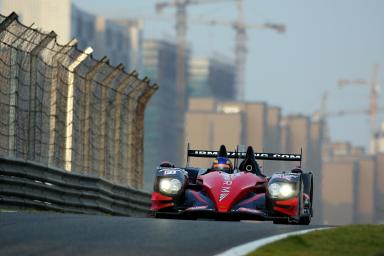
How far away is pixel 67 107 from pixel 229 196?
16.1ft

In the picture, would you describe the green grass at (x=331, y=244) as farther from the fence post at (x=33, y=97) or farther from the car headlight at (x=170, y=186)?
the fence post at (x=33, y=97)

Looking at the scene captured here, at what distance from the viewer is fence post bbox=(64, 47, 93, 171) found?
21888 mm

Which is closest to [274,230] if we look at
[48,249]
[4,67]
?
[48,249]

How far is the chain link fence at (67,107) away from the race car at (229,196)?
2.32 m

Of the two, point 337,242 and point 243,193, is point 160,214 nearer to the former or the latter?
point 243,193

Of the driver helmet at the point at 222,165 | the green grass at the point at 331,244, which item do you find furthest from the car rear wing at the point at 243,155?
the green grass at the point at 331,244

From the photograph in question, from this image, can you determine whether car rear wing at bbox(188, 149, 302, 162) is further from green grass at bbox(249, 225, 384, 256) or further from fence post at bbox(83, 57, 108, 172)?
green grass at bbox(249, 225, 384, 256)

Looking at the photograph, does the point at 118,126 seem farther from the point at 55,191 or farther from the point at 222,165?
the point at 222,165

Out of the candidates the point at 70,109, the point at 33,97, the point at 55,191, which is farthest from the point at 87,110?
the point at 55,191

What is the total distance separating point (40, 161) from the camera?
68.3 feet

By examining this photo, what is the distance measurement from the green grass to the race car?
163 inches

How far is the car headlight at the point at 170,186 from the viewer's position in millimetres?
18203

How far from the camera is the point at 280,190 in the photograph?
18.0m

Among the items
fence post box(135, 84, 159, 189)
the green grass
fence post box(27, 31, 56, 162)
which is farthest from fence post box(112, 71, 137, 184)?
the green grass
